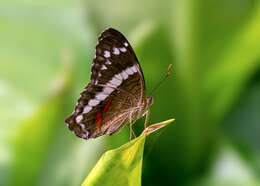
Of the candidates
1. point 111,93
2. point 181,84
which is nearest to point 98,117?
point 111,93

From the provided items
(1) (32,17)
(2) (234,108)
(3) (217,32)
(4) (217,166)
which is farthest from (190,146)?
(1) (32,17)

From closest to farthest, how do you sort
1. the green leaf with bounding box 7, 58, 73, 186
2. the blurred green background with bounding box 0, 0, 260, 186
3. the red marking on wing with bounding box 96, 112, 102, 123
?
the green leaf with bounding box 7, 58, 73, 186 < the red marking on wing with bounding box 96, 112, 102, 123 < the blurred green background with bounding box 0, 0, 260, 186

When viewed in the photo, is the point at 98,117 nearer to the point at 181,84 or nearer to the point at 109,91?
the point at 109,91

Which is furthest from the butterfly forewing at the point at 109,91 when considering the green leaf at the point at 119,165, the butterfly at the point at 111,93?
the green leaf at the point at 119,165

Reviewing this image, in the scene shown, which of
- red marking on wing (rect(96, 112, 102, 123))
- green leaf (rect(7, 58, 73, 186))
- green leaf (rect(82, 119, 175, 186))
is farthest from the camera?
red marking on wing (rect(96, 112, 102, 123))

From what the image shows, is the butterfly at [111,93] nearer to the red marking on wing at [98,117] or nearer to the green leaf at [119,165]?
the red marking on wing at [98,117]

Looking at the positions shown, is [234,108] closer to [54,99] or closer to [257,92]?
[257,92]

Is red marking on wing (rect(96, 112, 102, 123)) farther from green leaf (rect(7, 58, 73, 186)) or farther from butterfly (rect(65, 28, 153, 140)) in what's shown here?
green leaf (rect(7, 58, 73, 186))

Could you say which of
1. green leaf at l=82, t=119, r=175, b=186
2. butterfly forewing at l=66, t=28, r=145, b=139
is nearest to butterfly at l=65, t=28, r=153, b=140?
butterfly forewing at l=66, t=28, r=145, b=139
